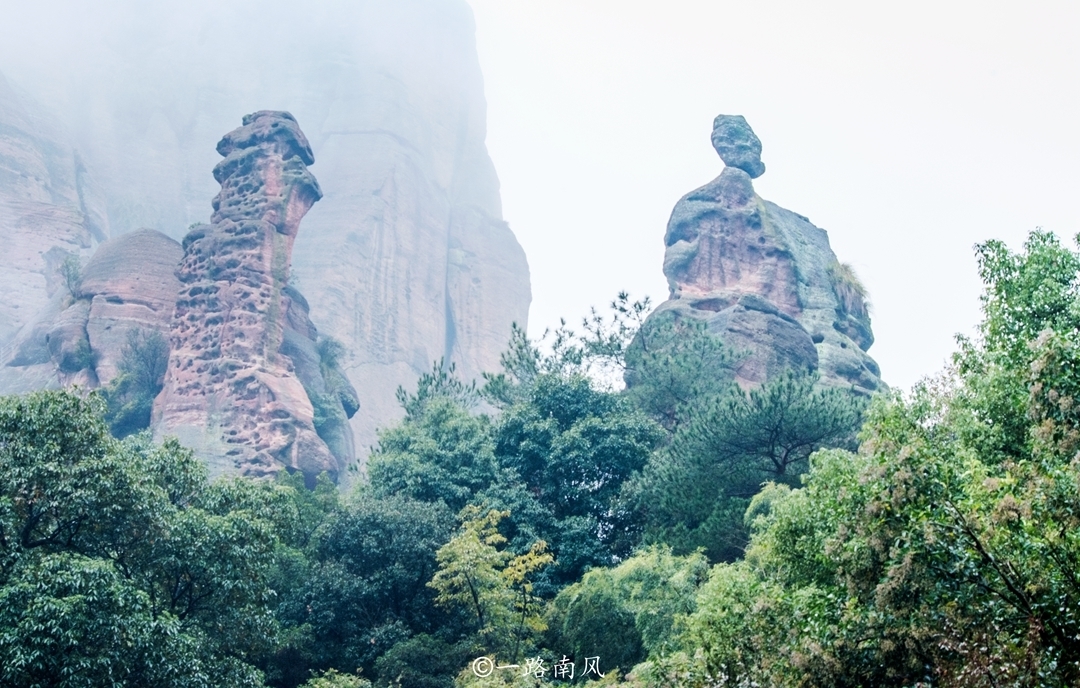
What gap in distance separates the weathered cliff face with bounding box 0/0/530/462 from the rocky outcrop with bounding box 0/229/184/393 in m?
21.0

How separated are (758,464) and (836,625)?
496 inches

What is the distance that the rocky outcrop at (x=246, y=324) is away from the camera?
35688mm

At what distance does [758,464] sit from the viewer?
893 inches

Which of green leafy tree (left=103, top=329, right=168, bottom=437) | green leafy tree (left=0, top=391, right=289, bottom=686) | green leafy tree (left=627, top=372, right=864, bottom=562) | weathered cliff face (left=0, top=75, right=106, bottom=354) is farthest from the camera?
weathered cliff face (left=0, top=75, right=106, bottom=354)

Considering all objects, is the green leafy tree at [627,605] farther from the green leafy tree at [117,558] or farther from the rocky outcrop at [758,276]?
the rocky outcrop at [758,276]

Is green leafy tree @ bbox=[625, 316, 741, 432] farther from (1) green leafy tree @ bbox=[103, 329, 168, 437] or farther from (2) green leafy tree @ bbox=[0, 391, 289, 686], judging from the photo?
(1) green leafy tree @ bbox=[103, 329, 168, 437]

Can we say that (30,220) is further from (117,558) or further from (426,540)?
(117,558)

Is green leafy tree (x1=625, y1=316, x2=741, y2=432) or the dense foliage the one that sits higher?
green leafy tree (x1=625, y1=316, x2=741, y2=432)

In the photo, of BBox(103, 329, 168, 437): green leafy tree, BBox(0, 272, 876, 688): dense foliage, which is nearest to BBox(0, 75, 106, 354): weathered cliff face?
BBox(103, 329, 168, 437): green leafy tree

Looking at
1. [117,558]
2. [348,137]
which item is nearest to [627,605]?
[117,558]

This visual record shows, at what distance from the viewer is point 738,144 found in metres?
44.0

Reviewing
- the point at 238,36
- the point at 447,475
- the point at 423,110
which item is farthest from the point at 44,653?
the point at 238,36

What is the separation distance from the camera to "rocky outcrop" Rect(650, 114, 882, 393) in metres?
36.9

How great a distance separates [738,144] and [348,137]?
137 feet
